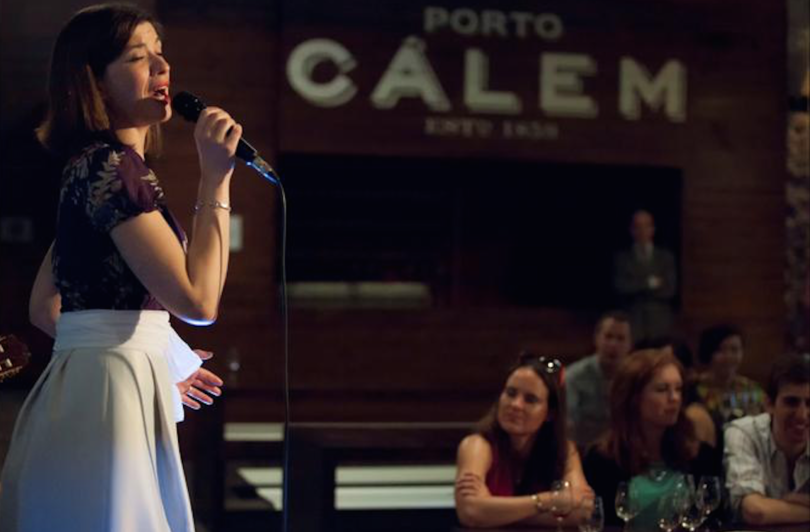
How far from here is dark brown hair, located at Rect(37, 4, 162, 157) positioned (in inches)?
72.7

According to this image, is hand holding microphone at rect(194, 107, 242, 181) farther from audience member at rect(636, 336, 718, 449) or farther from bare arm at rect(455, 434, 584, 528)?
audience member at rect(636, 336, 718, 449)

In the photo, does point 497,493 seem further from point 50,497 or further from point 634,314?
point 634,314

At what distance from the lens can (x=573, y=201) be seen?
826 cm

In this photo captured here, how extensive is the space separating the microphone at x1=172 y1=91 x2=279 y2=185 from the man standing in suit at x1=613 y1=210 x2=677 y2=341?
5531 mm

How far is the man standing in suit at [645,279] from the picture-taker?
725cm

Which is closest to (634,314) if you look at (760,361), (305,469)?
(760,361)

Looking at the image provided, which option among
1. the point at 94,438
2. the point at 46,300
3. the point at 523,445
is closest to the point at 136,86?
the point at 46,300

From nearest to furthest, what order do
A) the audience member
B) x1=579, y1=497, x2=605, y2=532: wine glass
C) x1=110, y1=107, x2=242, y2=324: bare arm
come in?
x1=110, y1=107, x2=242, y2=324: bare arm → x1=579, y1=497, x2=605, y2=532: wine glass → the audience member

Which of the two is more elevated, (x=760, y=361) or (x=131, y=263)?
(x=131, y=263)

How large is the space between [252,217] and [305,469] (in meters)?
3.08

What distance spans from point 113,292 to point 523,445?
6.41 feet

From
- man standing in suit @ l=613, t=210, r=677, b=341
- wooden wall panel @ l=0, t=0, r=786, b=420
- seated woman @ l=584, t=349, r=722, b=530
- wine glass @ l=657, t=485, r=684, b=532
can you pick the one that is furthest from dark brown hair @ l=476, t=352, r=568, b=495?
man standing in suit @ l=613, t=210, r=677, b=341

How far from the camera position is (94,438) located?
1797 mm

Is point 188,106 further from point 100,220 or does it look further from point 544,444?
point 544,444
